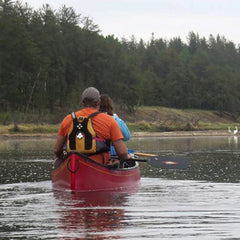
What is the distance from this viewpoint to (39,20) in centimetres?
8050

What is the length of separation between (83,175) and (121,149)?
3.30 ft

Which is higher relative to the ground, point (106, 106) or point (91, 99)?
point (91, 99)

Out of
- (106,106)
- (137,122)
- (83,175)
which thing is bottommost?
(83,175)

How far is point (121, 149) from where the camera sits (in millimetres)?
13820

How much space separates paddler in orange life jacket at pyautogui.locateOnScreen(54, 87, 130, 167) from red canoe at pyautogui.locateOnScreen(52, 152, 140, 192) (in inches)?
10.2

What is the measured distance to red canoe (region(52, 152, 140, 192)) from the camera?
1312 centimetres

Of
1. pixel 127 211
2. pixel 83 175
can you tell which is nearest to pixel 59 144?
pixel 83 175

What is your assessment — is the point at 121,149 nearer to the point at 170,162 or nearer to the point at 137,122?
the point at 170,162

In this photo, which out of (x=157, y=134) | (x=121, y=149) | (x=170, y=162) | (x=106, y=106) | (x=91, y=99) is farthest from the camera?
(x=157, y=134)

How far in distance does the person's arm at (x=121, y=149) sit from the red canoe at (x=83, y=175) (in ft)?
1.19

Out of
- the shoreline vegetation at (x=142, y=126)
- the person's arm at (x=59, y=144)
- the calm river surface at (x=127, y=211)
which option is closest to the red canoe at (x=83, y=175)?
the calm river surface at (x=127, y=211)

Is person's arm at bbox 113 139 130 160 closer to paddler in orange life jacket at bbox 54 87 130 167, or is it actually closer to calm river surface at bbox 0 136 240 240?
paddler in orange life jacket at bbox 54 87 130 167

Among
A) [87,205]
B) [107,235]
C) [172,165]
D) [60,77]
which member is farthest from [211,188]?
[60,77]

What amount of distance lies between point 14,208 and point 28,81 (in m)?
66.4
